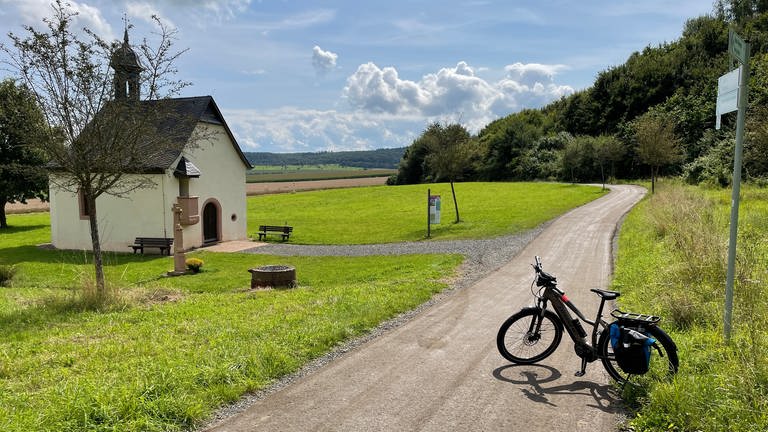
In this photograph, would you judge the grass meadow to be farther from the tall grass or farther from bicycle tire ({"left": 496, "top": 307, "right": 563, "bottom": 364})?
the tall grass

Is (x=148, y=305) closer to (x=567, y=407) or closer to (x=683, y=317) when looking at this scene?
(x=567, y=407)

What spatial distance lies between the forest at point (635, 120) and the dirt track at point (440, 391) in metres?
38.3

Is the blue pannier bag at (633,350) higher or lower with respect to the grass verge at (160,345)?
higher

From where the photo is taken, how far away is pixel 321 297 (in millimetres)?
10289

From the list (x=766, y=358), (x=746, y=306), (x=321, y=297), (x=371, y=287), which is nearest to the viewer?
(x=766, y=358)

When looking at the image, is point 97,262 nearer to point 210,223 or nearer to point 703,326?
point 703,326

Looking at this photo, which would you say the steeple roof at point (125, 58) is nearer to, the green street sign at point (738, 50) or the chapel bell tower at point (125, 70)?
the chapel bell tower at point (125, 70)

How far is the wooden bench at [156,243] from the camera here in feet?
76.9

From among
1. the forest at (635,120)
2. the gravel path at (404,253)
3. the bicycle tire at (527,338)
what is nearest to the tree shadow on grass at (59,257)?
the gravel path at (404,253)

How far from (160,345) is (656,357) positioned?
243 inches

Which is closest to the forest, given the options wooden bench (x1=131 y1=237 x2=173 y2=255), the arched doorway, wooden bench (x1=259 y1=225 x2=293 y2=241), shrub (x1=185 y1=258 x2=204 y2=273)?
wooden bench (x1=259 y1=225 x2=293 y2=241)

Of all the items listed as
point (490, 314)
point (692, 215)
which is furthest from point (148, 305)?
point (692, 215)

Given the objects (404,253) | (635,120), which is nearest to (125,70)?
(404,253)

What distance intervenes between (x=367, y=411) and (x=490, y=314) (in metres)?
4.44
